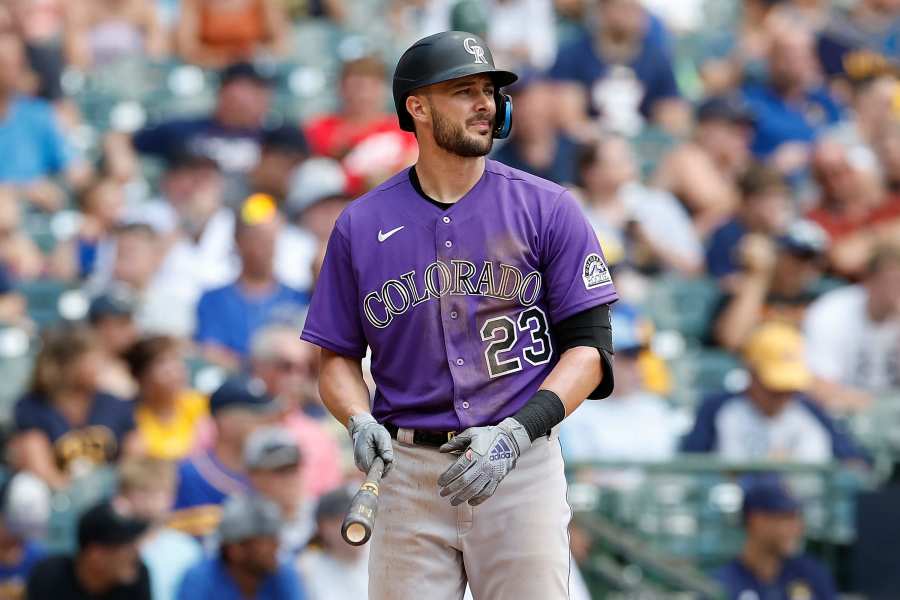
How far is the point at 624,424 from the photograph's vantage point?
837cm

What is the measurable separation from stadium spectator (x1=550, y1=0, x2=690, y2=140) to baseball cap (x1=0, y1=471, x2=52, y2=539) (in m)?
5.03

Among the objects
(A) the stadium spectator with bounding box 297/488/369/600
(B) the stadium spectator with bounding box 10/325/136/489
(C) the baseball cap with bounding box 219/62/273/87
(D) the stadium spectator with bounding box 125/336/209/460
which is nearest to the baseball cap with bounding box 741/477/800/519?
(A) the stadium spectator with bounding box 297/488/369/600

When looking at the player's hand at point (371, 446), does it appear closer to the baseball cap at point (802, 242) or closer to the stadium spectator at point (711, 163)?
the baseball cap at point (802, 242)

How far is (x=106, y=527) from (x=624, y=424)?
9.04ft

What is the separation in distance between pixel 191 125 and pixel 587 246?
6.73m

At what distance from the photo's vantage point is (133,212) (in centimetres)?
1002

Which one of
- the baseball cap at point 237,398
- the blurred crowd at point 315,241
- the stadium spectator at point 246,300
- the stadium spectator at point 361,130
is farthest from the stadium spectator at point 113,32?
the baseball cap at point 237,398

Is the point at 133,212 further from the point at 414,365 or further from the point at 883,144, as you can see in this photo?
the point at 414,365

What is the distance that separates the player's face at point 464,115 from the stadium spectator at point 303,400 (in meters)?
3.55

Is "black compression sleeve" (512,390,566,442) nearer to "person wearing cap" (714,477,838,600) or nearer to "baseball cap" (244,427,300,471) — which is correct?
"baseball cap" (244,427,300,471)

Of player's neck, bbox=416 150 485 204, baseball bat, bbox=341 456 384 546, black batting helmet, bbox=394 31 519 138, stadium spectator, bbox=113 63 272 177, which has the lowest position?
baseball bat, bbox=341 456 384 546

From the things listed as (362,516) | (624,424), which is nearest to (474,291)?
(362,516)

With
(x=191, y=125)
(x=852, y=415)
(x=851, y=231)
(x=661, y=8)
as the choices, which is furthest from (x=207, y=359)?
(x=661, y=8)

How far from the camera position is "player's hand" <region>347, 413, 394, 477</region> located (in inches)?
159
